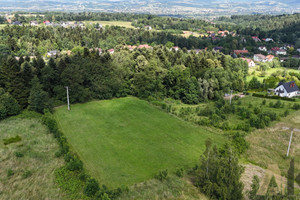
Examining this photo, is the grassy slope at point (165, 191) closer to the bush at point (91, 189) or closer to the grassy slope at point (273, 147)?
the bush at point (91, 189)

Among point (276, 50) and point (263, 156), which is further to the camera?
point (276, 50)

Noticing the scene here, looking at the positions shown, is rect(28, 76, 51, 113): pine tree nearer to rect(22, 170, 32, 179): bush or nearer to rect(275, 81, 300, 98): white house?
rect(22, 170, 32, 179): bush

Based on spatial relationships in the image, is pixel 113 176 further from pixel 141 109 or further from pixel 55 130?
pixel 141 109

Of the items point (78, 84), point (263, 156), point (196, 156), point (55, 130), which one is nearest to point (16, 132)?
point (55, 130)

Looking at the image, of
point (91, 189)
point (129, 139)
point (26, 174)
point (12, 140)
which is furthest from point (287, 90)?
point (12, 140)

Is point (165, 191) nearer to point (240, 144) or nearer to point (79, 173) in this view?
point (79, 173)

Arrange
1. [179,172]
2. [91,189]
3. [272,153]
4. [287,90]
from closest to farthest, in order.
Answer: [91,189], [179,172], [272,153], [287,90]
